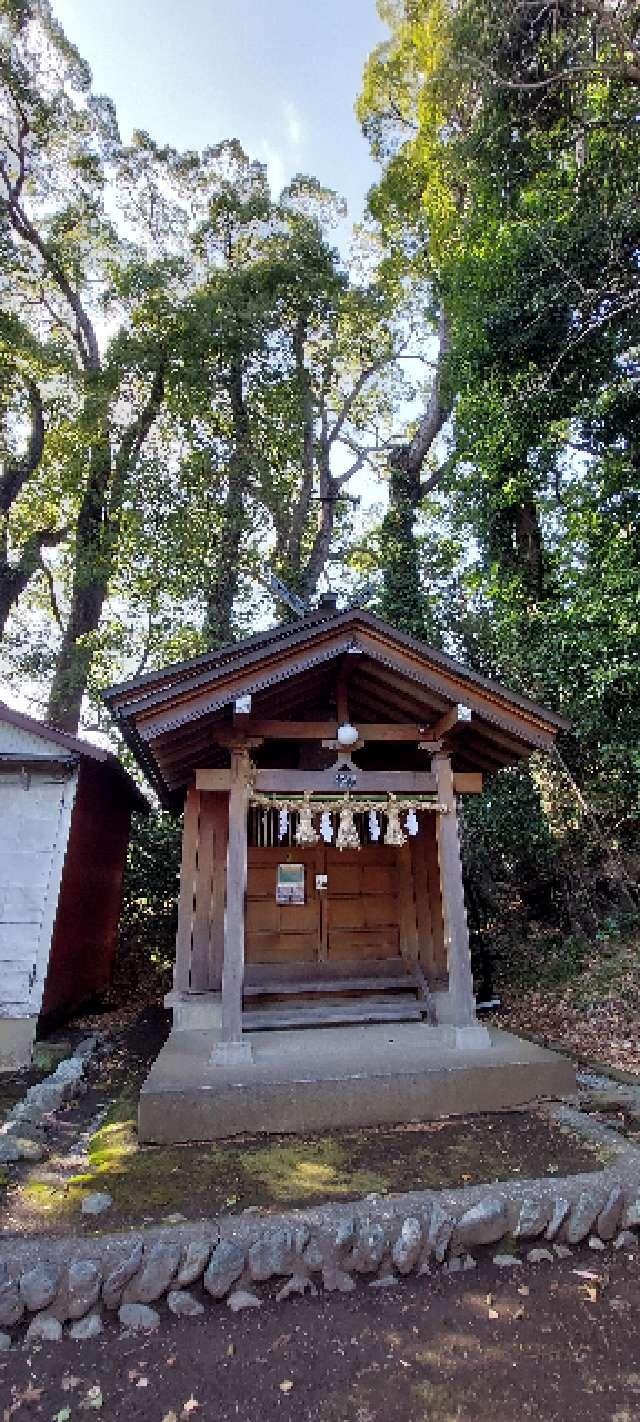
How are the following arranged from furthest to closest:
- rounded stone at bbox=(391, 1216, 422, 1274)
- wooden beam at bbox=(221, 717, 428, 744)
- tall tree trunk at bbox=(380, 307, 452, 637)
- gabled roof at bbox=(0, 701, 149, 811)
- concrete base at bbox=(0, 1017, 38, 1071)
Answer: tall tree trunk at bbox=(380, 307, 452, 637) → gabled roof at bbox=(0, 701, 149, 811) → concrete base at bbox=(0, 1017, 38, 1071) → wooden beam at bbox=(221, 717, 428, 744) → rounded stone at bbox=(391, 1216, 422, 1274)

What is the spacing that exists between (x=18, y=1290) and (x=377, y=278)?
25.7m

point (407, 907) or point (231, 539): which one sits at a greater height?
point (231, 539)

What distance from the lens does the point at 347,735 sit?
6949 mm

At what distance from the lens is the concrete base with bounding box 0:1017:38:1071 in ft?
25.0

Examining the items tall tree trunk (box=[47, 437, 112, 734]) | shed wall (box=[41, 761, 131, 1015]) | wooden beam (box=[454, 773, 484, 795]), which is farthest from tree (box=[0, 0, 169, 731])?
wooden beam (box=[454, 773, 484, 795])

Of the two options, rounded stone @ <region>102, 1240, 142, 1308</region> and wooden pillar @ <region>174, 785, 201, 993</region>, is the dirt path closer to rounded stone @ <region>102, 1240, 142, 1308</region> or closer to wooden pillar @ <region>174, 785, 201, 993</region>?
rounded stone @ <region>102, 1240, 142, 1308</region>

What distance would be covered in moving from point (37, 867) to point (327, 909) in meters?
3.65

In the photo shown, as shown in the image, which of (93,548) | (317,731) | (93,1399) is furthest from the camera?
(93,548)

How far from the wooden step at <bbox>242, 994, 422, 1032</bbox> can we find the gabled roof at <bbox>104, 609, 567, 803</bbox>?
3.01 meters

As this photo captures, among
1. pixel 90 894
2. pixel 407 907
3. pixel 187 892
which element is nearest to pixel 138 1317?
pixel 187 892

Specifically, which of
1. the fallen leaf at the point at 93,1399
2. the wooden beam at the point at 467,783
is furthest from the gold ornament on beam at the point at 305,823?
the fallen leaf at the point at 93,1399

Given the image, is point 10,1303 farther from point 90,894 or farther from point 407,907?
point 90,894

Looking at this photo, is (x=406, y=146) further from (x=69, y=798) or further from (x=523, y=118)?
(x=69, y=798)

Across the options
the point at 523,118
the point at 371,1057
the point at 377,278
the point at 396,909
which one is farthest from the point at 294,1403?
the point at 377,278
